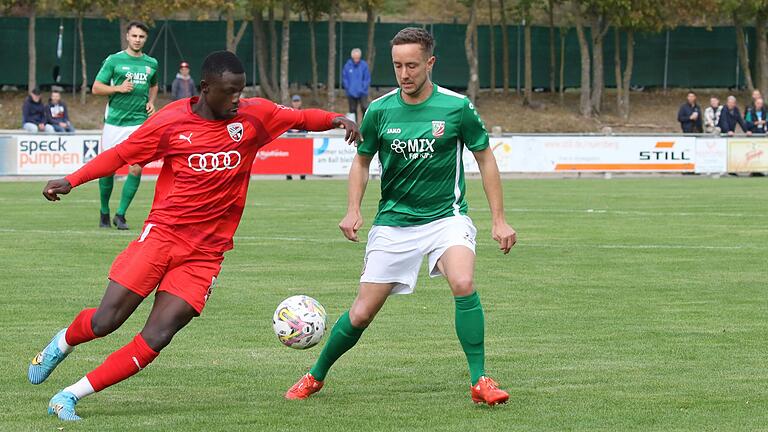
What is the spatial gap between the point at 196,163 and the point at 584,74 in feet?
140

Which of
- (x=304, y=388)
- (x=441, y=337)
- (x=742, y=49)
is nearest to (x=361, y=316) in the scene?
(x=304, y=388)

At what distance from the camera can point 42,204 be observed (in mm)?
22656

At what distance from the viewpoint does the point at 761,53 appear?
5169cm

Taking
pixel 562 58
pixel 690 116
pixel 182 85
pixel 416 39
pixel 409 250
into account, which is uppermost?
pixel 416 39

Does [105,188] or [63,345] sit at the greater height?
[63,345]

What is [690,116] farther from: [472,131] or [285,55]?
[472,131]

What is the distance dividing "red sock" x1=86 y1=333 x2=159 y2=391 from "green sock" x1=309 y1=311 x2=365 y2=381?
1069 mm

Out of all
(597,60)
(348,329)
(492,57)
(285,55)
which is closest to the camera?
(348,329)

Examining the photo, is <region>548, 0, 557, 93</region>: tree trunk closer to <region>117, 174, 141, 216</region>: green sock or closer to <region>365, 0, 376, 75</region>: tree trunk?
<region>365, 0, 376, 75</region>: tree trunk

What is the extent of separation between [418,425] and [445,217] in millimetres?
1318

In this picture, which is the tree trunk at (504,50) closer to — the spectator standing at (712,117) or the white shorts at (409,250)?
the spectator standing at (712,117)

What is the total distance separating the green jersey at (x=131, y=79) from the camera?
676 inches

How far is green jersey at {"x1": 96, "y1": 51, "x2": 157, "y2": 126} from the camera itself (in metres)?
17.2

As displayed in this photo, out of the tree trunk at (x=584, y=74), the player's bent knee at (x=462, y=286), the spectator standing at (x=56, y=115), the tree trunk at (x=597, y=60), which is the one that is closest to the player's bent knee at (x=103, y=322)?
the player's bent knee at (x=462, y=286)
